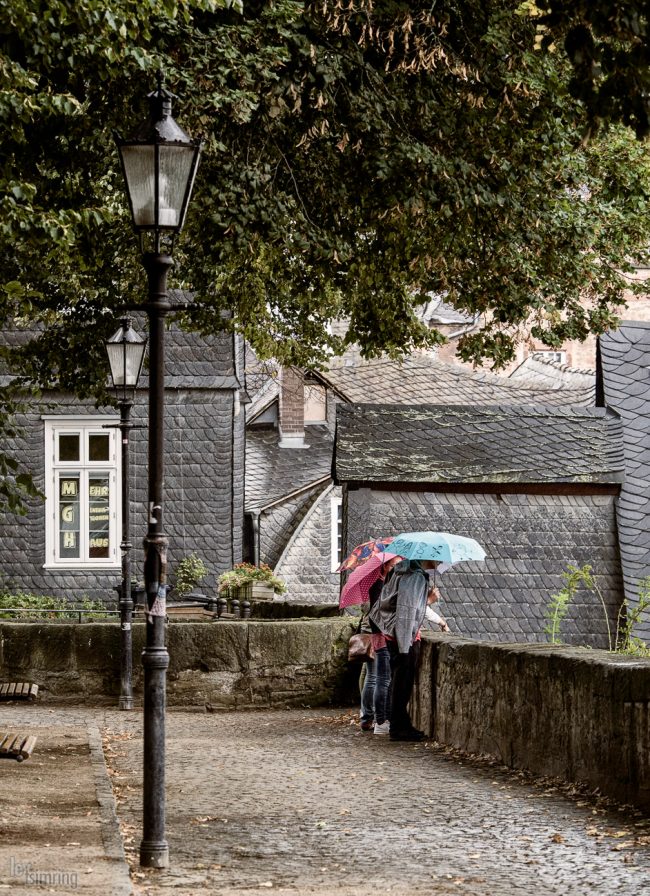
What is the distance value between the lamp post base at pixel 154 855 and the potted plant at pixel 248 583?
17747 mm

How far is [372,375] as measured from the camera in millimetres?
37531

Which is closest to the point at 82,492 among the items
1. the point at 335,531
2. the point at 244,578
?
the point at 244,578

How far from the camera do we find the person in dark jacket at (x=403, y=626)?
41.7 ft

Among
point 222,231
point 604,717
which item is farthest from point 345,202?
point 604,717

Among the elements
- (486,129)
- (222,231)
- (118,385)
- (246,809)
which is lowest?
(246,809)

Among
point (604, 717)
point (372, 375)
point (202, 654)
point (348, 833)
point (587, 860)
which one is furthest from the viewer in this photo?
point (372, 375)

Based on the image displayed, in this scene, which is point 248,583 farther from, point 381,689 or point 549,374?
point 549,374

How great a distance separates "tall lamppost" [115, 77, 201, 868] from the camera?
7.41 m

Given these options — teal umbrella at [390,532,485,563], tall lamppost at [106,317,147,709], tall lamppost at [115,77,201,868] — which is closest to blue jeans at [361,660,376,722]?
teal umbrella at [390,532,485,563]

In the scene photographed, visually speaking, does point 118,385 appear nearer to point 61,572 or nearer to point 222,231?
point 222,231

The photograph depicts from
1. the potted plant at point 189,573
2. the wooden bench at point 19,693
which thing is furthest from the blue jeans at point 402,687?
the potted plant at point 189,573

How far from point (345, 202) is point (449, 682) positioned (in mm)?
4608

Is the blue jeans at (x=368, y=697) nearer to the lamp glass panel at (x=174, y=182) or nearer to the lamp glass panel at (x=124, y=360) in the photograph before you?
the lamp glass panel at (x=124, y=360)

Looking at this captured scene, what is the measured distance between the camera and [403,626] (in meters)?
12.7
